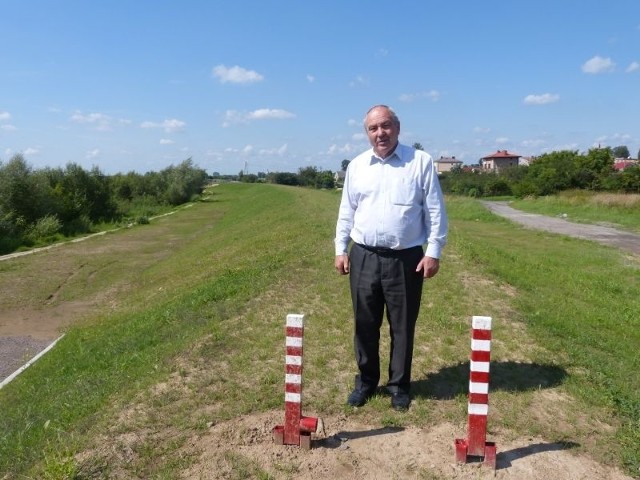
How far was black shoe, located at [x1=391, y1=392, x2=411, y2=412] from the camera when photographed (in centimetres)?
436

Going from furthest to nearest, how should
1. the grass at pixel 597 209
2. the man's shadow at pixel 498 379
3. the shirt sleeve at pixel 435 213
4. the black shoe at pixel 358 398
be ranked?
the grass at pixel 597 209 < the man's shadow at pixel 498 379 < the black shoe at pixel 358 398 < the shirt sleeve at pixel 435 213

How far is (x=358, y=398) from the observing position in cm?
448

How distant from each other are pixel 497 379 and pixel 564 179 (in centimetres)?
5926

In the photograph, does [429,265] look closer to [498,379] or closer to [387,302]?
[387,302]

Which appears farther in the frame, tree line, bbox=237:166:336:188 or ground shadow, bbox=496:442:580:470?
tree line, bbox=237:166:336:188

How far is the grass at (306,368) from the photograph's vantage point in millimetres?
4121

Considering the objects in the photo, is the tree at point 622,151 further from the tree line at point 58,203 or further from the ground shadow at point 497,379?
the ground shadow at point 497,379

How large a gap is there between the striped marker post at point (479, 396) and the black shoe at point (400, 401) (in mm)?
746

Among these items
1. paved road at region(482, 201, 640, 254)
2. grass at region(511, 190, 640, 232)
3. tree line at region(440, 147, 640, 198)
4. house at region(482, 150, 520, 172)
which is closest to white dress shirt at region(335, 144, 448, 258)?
paved road at region(482, 201, 640, 254)

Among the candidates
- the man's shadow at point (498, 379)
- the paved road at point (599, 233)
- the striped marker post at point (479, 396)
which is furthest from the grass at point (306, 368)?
the paved road at point (599, 233)

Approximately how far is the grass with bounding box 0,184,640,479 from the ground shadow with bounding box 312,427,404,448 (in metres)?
0.07

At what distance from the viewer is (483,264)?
10.8 m

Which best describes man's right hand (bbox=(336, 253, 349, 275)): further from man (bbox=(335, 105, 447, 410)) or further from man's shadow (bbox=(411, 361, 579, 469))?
man's shadow (bbox=(411, 361, 579, 469))

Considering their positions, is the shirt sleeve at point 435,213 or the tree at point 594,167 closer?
the shirt sleeve at point 435,213
